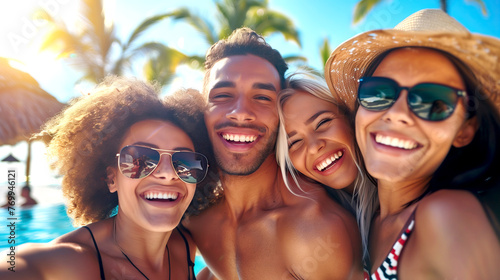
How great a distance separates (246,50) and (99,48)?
14495 mm

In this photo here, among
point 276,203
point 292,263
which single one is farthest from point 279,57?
point 292,263

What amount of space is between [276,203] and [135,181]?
4.45 ft

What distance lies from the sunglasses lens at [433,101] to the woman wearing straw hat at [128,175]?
1.56 m

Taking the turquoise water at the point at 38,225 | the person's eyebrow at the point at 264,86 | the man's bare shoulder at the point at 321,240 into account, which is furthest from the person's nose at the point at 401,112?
the turquoise water at the point at 38,225

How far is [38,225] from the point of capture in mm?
10219

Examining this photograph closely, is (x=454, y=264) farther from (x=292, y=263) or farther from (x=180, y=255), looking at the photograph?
(x=180, y=255)

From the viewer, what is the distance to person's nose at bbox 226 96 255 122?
→ 2932mm

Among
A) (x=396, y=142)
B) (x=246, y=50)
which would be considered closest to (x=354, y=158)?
(x=396, y=142)

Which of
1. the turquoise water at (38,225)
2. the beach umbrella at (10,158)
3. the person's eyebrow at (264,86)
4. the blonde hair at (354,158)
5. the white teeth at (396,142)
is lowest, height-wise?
the turquoise water at (38,225)

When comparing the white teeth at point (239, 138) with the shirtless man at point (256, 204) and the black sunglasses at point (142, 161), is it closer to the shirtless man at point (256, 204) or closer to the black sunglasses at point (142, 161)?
the shirtless man at point (256, 204)

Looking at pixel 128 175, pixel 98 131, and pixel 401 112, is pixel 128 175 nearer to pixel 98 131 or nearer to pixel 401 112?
pixel 98 131

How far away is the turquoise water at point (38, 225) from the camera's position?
8844mm

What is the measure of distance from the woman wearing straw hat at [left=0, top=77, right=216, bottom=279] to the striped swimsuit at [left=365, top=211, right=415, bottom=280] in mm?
1422

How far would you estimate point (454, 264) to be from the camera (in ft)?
4.33
